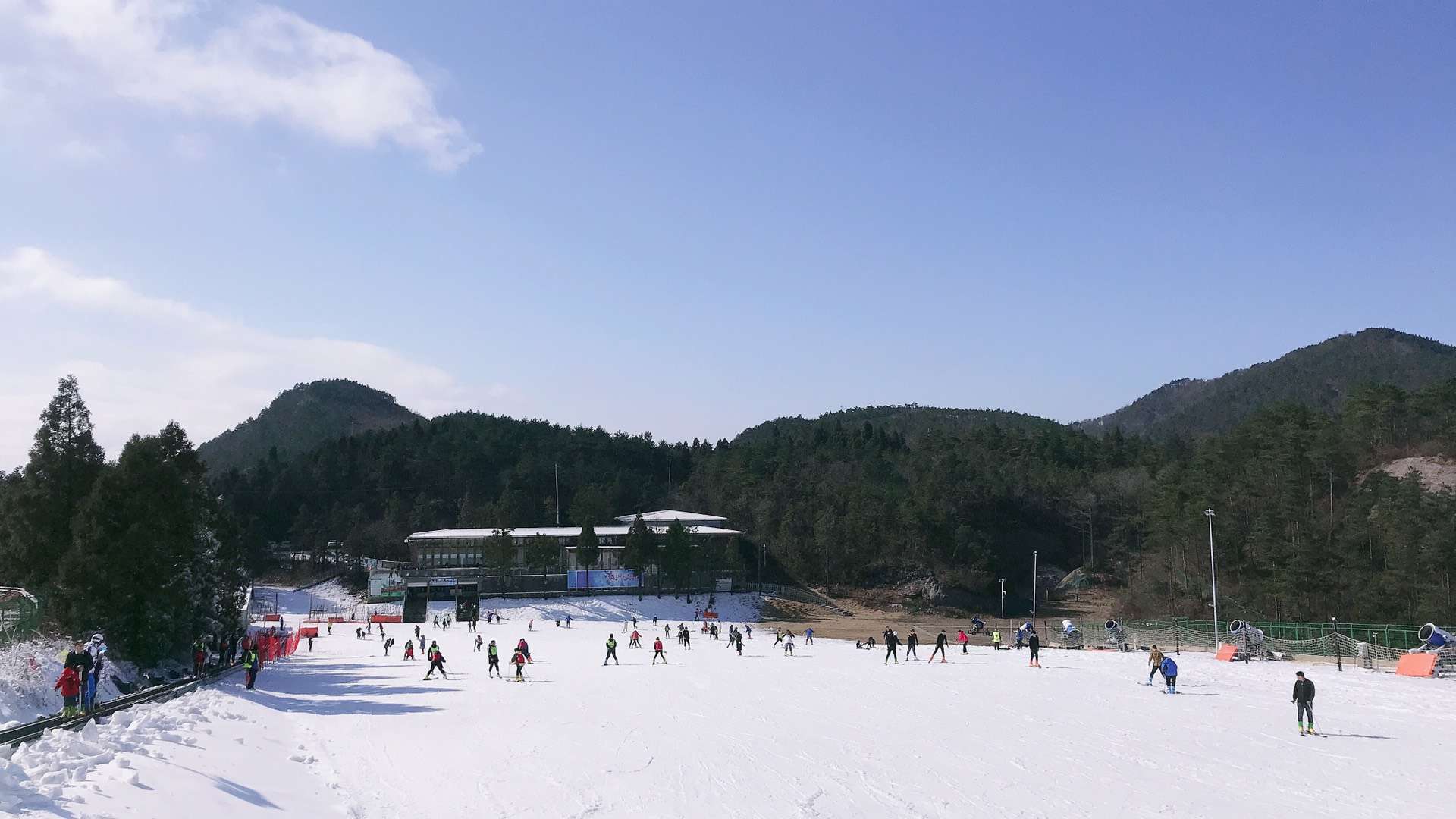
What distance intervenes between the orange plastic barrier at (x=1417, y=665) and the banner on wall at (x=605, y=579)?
238 ft

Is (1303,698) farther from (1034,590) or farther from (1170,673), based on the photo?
(1034,590)

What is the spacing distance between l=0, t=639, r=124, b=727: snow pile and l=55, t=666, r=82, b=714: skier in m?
0.78

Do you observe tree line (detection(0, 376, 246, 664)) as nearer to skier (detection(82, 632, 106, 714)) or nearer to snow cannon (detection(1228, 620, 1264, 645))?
skier (detection(82, 632, 106, 714))

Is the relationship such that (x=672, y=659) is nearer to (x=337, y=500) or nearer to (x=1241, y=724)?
(x=1241, y=724)

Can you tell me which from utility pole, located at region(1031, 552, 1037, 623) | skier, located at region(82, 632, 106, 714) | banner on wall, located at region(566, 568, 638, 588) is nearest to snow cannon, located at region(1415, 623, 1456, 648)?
utility pole, located at region(1031, 552, 1037, 623)

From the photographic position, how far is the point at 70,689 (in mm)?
16828

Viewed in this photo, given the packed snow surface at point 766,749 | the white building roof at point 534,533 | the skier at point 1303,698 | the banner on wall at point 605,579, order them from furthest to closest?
the white building roof at point 534,533, the banner on wall at point 605,579, the skier at point 1303,698, the packed snow surface at point 766,749

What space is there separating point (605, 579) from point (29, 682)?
3188 inches

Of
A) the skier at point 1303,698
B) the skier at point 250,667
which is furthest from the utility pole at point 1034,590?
the skier at point 250,667

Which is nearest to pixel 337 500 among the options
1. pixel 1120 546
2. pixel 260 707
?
pixel 1120 546

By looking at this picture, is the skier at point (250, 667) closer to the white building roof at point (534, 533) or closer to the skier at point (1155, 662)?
the skier at point (1155, 662)

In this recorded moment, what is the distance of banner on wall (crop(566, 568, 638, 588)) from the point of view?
99.0 m

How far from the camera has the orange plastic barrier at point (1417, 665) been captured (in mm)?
32688

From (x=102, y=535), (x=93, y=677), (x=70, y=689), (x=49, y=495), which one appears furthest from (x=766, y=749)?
(x=49, y=495)
